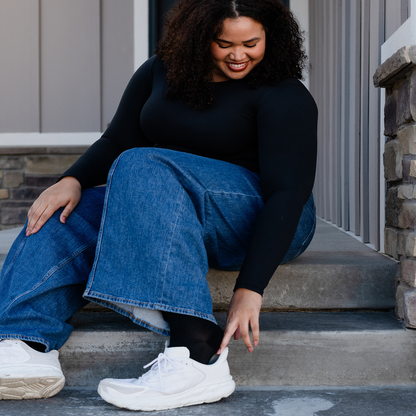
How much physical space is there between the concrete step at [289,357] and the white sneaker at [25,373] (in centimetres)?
18

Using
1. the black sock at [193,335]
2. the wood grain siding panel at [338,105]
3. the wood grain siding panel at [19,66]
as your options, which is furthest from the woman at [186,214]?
the wood grain siding panel at [19,66]

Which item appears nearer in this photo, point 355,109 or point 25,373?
point 25,373

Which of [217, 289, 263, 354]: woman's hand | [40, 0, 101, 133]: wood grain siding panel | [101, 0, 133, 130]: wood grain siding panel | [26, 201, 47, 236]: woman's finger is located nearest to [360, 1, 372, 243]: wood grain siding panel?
[217, 289, 263, 354]: woman's hand

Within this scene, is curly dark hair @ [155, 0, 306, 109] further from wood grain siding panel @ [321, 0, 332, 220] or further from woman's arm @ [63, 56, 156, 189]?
wood grain siding panel @ [321, 0, 332, 220]

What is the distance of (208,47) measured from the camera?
56.1 inches

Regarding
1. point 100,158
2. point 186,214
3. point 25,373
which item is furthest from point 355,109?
point 25,373

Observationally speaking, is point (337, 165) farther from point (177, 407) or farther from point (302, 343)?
point (177, 407)

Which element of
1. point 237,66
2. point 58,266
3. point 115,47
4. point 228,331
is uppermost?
point 115,47

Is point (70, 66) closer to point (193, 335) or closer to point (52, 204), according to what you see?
point (52, 204)

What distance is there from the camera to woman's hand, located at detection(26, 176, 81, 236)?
4.33 ft

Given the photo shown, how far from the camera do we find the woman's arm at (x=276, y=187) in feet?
3.67

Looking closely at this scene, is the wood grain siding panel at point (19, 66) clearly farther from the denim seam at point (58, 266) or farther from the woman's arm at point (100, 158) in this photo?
the denim seam at point (58, 266)

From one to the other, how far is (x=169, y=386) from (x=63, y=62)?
323cm

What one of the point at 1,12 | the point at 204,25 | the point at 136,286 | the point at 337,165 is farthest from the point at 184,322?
the point at 1,12
